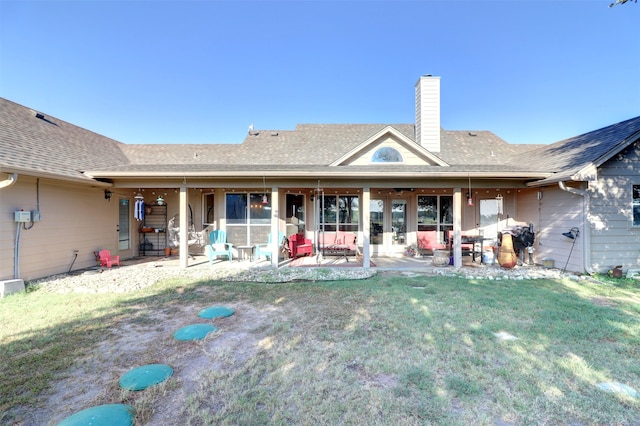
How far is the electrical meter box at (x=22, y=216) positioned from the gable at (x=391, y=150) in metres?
7.76

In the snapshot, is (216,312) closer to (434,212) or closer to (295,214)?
(295,214)

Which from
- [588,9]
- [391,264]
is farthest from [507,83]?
[391,264]

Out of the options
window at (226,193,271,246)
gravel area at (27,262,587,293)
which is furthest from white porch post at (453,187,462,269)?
window at (226,193,271,246)

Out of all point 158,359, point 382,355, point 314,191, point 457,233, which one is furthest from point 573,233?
point 158,359

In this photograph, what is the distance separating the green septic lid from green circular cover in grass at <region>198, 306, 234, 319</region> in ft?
7.27

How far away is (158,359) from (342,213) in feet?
26.7

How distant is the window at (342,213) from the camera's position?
10.7m

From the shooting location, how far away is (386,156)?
9.56 metres

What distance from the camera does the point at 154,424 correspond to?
7.36 feet

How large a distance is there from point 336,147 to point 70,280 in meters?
9.30

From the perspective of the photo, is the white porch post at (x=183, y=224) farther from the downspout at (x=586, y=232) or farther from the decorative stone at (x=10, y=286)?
the downspout at (x=586, y=232)

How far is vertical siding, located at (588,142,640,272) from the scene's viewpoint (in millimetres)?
7309

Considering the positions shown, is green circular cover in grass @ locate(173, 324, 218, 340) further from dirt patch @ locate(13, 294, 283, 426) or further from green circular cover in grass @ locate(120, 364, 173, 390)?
green circular cover in grass @ locate(120, 364, 173, 390)

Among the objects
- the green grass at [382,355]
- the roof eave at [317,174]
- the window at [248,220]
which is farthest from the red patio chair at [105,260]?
the window at [248,220]
